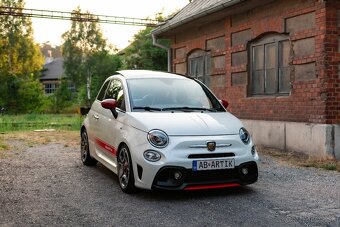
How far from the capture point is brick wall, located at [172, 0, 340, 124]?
927cm

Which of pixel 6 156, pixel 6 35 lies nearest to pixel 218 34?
pixel 6 156

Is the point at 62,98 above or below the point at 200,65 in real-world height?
below

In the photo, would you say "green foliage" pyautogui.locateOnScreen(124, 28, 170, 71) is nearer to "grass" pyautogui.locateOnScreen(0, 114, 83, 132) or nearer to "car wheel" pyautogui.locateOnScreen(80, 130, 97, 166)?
"grass" pyautogui.locateOnScreen(0, 114, 83, 132)

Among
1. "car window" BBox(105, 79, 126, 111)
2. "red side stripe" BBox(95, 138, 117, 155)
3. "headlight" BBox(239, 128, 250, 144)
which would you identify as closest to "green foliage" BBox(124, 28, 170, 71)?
"car window" BBox(105, 79, 126, 111)

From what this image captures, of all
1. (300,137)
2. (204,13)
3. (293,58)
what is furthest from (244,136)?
(204,13)

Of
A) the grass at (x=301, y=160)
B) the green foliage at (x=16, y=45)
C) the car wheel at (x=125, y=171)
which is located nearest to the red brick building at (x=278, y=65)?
the grass at (x=301, y=160)

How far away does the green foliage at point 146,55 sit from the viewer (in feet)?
114

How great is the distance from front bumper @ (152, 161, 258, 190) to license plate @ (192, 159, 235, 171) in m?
0.07

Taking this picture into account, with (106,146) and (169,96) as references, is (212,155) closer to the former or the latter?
(169,96)

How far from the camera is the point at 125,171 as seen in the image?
610 cm

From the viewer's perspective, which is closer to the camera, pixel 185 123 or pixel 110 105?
pixel 185 123

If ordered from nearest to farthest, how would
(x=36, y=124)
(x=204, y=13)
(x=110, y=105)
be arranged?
(x=110, y=105) < (x=204, y=13) < (x=36, y=124)

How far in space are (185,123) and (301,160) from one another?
13.9 ft

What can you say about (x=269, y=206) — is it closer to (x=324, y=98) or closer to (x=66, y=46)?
(x=324, y=98)
